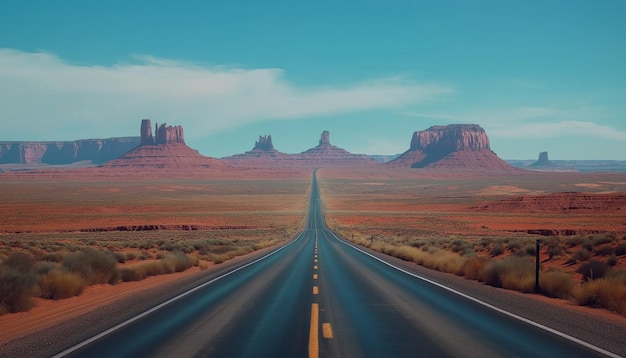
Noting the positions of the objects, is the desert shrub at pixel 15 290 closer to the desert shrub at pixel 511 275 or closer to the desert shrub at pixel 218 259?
the desert shrub at pixel 511 275

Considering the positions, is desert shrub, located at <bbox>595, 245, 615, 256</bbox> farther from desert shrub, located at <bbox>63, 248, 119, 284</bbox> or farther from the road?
desert shrub, located at <bbox>63, 248, 119, 284</bbox>

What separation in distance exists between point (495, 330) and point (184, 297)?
7.48m

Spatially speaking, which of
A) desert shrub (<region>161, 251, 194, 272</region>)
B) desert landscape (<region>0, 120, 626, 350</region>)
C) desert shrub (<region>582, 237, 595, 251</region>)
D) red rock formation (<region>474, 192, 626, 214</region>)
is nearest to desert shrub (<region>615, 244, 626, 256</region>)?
desert landscape (<region>0, 120, 626, 350</region>)

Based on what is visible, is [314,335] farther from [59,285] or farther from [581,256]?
[581,256]

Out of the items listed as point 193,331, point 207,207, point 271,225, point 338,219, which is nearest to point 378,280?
point 193,331

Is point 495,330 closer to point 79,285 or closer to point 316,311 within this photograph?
point 316,311

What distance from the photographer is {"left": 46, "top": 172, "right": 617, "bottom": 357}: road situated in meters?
7.24

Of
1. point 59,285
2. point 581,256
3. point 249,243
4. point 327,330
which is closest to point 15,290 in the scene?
point 59,285

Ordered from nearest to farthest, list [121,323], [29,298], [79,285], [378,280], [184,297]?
[121,323], [29,298], [184,297], [79,285], [378,280]

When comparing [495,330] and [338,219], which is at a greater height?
[495,330]

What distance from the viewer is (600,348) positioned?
7363mm

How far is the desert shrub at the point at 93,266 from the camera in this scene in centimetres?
1519

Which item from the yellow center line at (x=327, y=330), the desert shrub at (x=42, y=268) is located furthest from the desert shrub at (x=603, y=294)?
the desert shrub at (x=42, y=268)

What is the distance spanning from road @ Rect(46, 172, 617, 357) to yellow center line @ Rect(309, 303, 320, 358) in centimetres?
2
